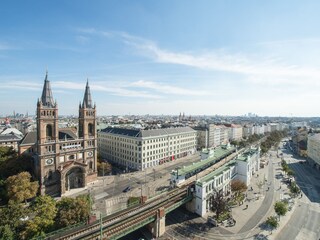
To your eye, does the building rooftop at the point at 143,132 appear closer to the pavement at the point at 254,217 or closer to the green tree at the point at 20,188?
the pavement at the point at 254,217

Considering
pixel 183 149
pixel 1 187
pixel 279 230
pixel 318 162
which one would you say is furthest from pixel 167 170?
pixel 318 162

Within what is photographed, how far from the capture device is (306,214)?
57.8 metres

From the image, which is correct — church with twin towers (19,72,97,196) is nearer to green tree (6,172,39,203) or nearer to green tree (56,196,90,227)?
green tree (6,172,39,203)

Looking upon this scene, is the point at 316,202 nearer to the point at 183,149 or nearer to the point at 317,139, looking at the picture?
the point at 317,139

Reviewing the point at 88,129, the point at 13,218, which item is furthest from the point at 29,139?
the point at 13,218

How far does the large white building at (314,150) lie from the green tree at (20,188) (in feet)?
388

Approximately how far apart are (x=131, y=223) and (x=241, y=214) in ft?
103

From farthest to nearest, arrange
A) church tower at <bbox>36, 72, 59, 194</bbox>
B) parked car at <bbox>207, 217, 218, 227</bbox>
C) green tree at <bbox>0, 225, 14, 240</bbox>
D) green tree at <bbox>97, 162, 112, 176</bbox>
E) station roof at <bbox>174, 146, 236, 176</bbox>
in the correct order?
green tree at <bbox>97, 162, 112, 176</bbox> < station roof at <bbox>174, 146, 236, 176</bbox> < church tower at <bbox>36, 72, 59, 194</bbox> < parked car at <bbox>207, 217, 218, 227</bbox> < green tree at <bbox>0, 225, 14, 240</bbox>

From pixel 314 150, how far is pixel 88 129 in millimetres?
107991

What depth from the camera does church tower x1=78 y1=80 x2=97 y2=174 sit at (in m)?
76.3

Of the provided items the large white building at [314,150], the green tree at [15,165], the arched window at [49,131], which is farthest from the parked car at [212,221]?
the large white building at [314,150]

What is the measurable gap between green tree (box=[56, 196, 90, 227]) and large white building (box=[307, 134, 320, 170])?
10822 centimetres

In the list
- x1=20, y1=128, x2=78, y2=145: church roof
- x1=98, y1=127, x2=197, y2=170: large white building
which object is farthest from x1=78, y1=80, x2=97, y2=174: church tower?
x1=98, y1=127, x2=197, y2=170: large white building

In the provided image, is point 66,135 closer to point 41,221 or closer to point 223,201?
point 41,221
